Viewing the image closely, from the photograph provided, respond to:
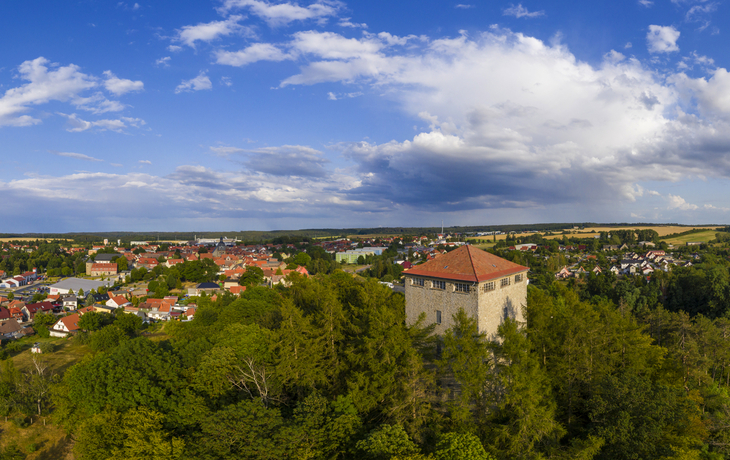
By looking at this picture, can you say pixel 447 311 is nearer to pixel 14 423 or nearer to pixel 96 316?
pixel 14 423

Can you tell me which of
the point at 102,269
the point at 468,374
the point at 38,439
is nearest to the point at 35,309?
the point at 102,269

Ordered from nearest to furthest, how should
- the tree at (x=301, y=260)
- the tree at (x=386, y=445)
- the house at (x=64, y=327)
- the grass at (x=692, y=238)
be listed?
the tree at (x=386, y=445), the house at (x=64, y=327), the tree at (x=301, y=260), the grass at (x=692, y=238)

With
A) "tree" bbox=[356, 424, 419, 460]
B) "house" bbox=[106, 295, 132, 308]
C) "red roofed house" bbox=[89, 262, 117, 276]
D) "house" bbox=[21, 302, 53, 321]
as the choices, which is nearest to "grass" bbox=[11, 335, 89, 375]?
"house" bbox=[21, 302, 53, 321]

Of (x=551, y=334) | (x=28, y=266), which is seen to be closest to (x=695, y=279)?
(x=551, y=334)

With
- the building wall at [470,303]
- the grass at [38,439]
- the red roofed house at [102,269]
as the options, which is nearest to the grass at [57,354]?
the grass at [38,439]

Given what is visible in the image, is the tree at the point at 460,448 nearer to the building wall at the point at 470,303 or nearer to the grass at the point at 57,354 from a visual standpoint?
the building wall at the point at 470,303

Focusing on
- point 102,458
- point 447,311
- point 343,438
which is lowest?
point 102,458

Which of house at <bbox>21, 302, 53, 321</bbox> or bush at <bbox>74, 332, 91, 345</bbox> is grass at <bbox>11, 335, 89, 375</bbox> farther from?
house at <bbox>21, 302, 53, 321</bbox>
